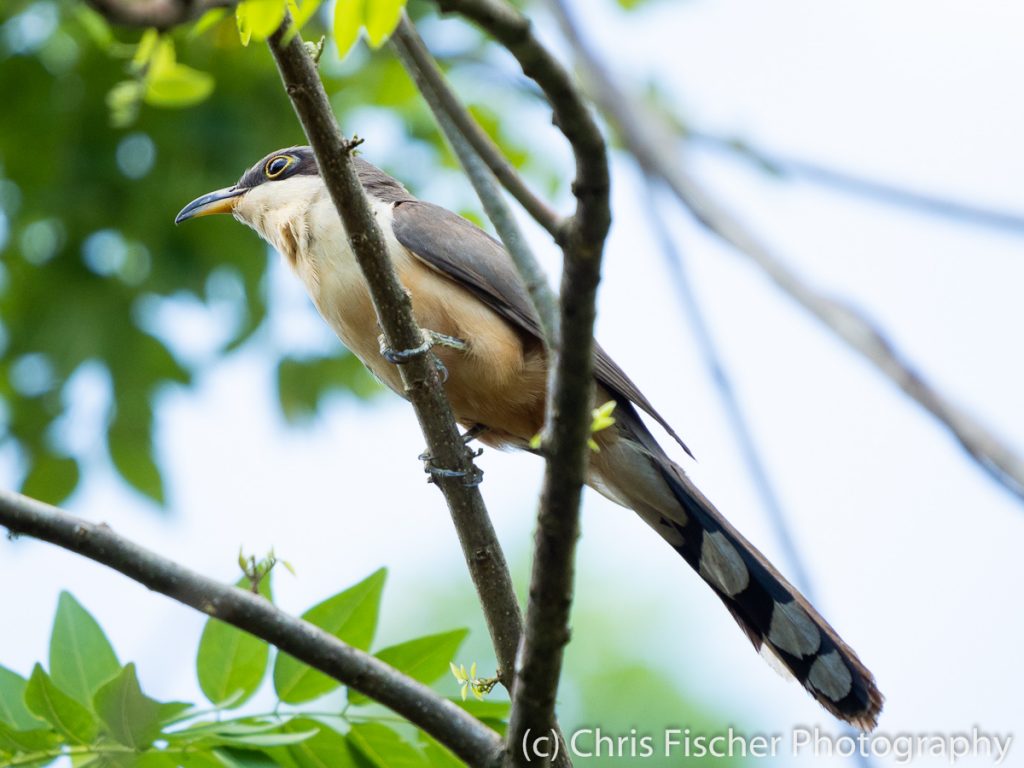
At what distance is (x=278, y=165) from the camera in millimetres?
5363

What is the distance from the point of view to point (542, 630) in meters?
2.53

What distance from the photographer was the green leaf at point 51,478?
5676 mm

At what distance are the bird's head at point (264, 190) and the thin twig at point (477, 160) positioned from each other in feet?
10.7

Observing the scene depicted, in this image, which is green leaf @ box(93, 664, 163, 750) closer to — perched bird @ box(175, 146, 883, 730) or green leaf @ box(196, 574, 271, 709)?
green leaf @ box(196, 574, 271, 709)

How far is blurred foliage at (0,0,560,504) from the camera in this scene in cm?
575

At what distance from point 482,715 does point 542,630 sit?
32.3 inches

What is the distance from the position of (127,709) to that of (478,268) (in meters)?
2.59

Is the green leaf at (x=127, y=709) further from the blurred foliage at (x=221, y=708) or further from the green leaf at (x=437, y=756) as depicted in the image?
the green leaf at (x=437, y=756)

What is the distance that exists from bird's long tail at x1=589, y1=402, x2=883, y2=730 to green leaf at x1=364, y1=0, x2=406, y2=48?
7.92ft

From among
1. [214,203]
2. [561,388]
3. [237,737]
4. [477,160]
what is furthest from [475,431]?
[477,160]

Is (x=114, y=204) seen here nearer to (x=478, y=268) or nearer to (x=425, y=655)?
(x=478, y=268)

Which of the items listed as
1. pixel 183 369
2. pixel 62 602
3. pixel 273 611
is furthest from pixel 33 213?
pixel 273 611

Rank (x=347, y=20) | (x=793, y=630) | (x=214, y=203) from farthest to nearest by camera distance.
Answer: (x=214, y=203), (x=793, y=630), (x=347, y=20)

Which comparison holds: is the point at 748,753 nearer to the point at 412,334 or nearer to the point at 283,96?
the point at 412,334
